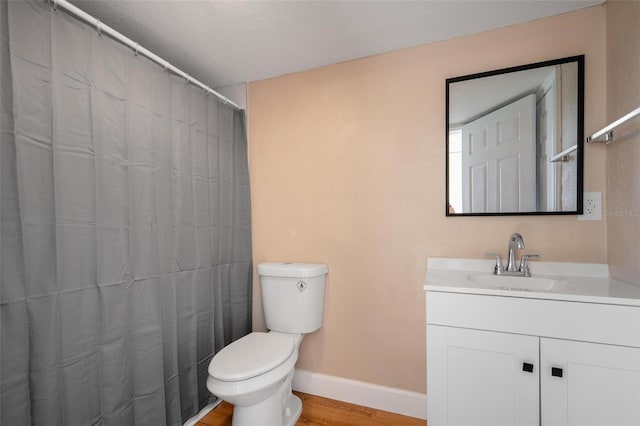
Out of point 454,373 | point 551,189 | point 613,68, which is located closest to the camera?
point 454,373

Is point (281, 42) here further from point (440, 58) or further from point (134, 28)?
point (440, 58)

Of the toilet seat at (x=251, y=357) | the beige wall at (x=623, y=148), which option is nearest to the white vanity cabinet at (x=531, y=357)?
the beige wall at (x=623, y=148)

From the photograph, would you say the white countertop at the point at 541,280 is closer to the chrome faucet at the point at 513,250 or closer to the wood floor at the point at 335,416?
the chrome faucet at the point at 513,250

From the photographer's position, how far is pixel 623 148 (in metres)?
1.27

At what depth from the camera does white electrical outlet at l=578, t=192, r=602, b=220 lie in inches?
55.8

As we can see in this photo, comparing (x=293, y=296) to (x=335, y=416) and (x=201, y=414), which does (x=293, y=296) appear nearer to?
(x=335, y=416)

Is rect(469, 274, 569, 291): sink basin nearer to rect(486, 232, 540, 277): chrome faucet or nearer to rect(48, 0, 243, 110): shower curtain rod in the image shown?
rect(486, 232, 540, 277): chrome faucet

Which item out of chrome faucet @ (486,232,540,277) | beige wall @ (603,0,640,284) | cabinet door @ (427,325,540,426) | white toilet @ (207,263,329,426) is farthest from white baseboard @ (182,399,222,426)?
beige wall @ (603,0,640,284)

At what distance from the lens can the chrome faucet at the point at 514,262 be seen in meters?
1.45

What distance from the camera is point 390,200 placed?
1.78 metres

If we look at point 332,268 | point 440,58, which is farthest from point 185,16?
Result: point 332,268

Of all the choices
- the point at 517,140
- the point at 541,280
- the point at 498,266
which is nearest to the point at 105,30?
the point at 517,140

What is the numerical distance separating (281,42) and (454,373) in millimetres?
1817

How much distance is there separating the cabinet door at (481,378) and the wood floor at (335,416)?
0.53 meters
